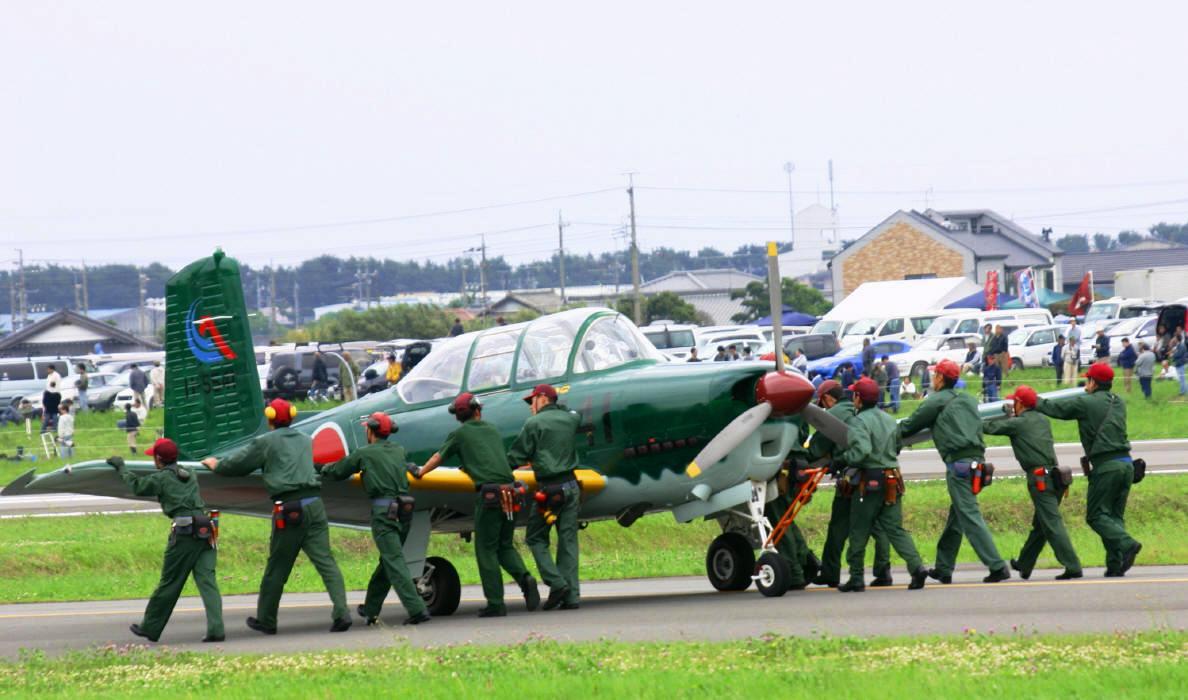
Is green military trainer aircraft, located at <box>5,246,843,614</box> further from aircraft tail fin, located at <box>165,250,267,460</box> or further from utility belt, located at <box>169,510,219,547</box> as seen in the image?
aircraft tail fin, located at <box>165,250,267,460</box>

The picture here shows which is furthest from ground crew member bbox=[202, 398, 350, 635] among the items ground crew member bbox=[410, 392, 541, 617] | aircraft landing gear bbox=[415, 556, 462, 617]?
aircraft landing gear bbox=[415, 556, 462, 617]

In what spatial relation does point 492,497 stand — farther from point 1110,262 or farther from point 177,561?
point 1110,262

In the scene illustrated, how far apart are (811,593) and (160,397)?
35.2 m

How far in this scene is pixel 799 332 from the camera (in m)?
56.5

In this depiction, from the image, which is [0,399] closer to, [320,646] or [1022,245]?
[320,646]

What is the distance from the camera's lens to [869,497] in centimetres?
1498

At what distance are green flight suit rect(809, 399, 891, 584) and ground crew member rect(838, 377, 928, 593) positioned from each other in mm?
141

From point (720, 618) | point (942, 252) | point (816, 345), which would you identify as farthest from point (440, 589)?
point (942, 252)

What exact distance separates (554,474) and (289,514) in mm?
2471

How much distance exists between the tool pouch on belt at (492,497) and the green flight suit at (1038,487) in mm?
4864

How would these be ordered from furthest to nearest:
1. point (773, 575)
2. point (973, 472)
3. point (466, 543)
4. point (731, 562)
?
point (466, 543), point (731, 562), point (973, 472), point (773, 575)

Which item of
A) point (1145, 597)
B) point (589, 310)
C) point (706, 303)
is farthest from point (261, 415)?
point (706, 303)

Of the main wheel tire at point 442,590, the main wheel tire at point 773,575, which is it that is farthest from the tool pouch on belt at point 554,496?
the main wheel tire at point 773,575

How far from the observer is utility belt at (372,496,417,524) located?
1429 cm
